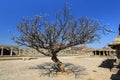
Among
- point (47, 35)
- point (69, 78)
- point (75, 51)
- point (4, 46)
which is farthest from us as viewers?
point (75, 51)

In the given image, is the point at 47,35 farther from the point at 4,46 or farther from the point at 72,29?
the point at 4,46

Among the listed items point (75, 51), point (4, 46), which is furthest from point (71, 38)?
point (75, 51)

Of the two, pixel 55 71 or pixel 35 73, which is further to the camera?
pixel 55 71

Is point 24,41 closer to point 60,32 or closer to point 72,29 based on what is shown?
point 60,32

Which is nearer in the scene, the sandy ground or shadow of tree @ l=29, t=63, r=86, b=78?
the sandy ground

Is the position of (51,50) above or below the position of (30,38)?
below

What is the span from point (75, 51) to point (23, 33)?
60974 mm

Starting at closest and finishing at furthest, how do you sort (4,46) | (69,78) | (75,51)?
1. (69,78)
2. (4,46)
3. (75,51)

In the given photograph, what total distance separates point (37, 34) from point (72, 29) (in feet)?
10.8

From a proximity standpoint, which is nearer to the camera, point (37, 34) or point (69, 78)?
point (69, 78)

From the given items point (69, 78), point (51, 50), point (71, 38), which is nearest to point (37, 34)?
point (51, 50)

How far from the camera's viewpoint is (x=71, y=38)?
15594mm

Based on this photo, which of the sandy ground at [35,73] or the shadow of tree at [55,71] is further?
the shadow of tree at [55,71]

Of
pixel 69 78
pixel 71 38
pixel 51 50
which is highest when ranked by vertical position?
pixel 71 38
